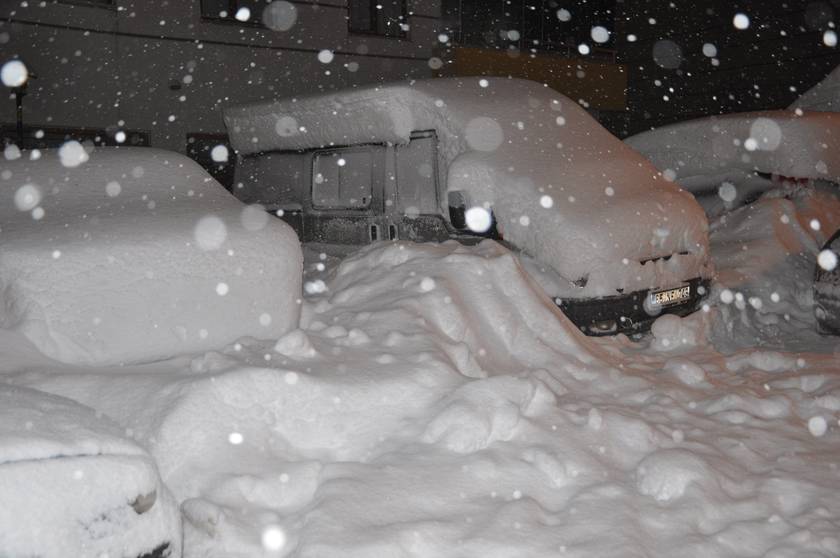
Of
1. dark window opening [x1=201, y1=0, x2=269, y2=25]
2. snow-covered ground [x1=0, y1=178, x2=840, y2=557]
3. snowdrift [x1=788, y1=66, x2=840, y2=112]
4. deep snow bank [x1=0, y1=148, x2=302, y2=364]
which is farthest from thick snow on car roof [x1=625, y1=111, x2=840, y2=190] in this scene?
dark window opening [x1=201, y1=0, x2=269, y2=25]

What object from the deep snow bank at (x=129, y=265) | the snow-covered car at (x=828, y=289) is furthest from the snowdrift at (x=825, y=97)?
the deep snow bank at (x=129, y=265)

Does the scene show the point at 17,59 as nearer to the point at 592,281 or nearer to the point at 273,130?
the point at 273,130

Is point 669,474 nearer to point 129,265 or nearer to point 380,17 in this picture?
point 129,265

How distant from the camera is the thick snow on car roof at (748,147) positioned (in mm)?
7930

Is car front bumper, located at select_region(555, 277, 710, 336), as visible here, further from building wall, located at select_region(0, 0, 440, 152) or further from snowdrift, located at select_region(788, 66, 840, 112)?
building wall, located at select_region(0, 0, 440, 152)

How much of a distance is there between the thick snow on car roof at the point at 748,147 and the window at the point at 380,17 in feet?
19.7

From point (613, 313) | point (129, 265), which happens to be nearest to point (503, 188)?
point (613, 313)

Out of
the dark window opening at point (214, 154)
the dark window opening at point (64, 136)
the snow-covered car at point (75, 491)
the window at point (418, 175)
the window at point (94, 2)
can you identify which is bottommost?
the dark window opening at point (214, 154)

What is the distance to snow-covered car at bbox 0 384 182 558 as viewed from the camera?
5.41 feet

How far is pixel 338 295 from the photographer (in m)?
4.98

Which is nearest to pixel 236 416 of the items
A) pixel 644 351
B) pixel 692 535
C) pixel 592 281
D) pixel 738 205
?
pixel 692 535

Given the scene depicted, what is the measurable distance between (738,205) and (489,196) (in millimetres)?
4168

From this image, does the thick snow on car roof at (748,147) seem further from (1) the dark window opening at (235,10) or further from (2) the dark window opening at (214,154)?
(1) the dark window opening at (235,10)

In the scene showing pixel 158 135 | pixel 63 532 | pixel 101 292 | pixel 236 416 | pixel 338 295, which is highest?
pixel 63 532
